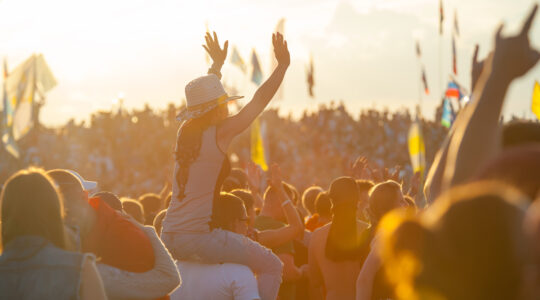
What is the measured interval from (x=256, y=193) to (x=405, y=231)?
6.02m

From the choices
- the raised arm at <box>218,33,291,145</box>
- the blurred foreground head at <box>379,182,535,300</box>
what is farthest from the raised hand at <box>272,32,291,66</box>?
the blurred foreground head at <box>379,182,535,300</box>

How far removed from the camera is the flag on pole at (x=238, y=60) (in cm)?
2864

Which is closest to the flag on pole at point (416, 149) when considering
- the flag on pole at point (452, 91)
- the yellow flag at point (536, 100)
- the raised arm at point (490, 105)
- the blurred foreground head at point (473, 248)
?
the yellow flag at point (536, 100)

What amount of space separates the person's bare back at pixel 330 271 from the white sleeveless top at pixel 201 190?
5.56 feet

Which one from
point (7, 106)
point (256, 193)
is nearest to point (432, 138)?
point (7, 106)

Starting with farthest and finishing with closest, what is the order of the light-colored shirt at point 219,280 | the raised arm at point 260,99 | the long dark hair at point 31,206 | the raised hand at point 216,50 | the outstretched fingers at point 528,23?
the raised hand at point 216,50 < the light-colored shirt at point 219,280 < the raised arm at point 260,99 < the long dark hair at point 31,206 < the outstretched fingers at point 528,23

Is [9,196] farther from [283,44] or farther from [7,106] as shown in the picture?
[7,106]

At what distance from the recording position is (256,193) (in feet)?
25.2

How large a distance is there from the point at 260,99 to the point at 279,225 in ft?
8.76

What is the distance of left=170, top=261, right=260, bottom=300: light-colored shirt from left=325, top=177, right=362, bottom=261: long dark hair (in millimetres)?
1288

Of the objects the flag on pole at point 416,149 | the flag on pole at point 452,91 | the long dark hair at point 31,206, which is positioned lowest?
the flag on pole at point 452,91

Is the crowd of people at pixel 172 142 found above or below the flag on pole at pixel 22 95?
below

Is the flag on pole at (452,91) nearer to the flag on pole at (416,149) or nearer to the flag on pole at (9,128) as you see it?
the flag on pole at (416,149)

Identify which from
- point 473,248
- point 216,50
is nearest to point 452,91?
point 216,50
